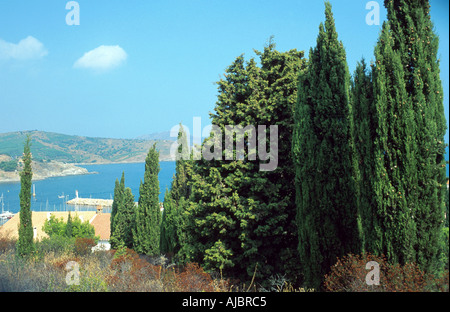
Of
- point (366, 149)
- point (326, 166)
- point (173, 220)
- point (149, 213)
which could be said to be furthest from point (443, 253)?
point (149, 213)

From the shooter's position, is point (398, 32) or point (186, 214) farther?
point (186, 214)

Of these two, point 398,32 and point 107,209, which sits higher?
point 398,32

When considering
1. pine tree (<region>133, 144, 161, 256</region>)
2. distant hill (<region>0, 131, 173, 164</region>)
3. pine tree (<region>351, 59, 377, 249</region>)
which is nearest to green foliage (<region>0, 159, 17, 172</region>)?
distant hill (<region>0, 131, 173, 164</region>)

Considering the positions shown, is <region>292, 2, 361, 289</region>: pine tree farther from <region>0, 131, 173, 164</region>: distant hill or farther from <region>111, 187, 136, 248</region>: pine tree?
<region>0, 131, 173, 164</region>: distant hill

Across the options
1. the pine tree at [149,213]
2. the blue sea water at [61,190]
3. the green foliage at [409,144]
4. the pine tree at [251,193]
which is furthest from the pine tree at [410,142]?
the blue sea water at [61,190]

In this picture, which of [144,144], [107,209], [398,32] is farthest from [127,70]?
[144,144]

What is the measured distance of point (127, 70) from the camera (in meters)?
9.98

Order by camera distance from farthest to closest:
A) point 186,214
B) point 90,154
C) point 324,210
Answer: point 90,154 < point 186,214 < point 324,210

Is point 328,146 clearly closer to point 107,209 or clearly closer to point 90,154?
point 107,209

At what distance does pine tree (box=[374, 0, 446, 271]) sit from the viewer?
14.9ft

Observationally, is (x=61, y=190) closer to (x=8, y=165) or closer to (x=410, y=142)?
(x=8, y=165)

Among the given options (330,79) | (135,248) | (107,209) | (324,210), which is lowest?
(107,209)

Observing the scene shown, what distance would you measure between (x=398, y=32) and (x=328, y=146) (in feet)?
8.54
